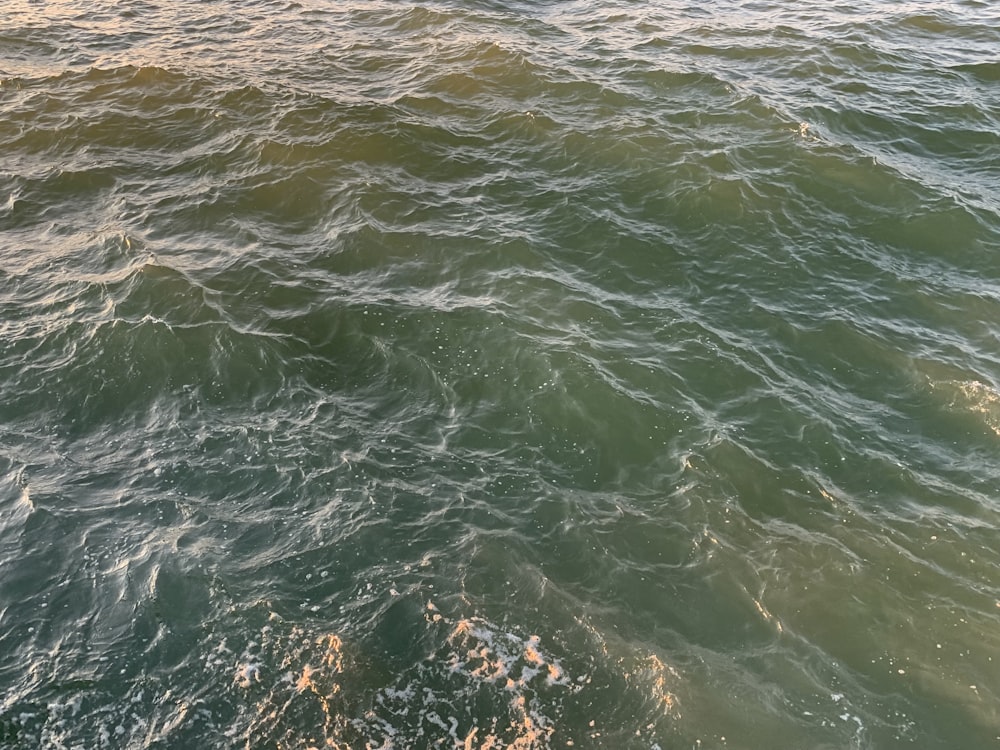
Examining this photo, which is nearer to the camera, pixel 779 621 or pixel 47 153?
pixel 779 621

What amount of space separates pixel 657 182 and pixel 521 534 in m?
13.0

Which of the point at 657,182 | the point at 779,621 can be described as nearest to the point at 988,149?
the point at 657,182

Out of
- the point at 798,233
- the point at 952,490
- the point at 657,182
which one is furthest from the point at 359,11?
the point at 952,490

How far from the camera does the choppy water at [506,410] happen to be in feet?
35.4

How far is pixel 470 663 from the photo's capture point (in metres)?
10.9

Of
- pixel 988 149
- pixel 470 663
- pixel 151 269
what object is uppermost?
pixel 988 149

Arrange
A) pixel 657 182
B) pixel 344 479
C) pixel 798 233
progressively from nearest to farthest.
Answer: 1. pixel 344 479
2. pixel 798 233
3. pixel 657 182

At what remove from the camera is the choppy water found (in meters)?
10.8

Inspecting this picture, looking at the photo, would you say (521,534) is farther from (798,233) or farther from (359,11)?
(359,11)

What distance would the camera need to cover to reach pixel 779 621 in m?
11.5

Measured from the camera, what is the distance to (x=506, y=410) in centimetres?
1500

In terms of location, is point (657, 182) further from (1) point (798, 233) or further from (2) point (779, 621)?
(2) point (779, 621)

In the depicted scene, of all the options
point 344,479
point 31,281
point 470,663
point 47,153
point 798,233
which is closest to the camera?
point 470,663

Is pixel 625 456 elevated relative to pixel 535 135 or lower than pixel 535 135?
lower
